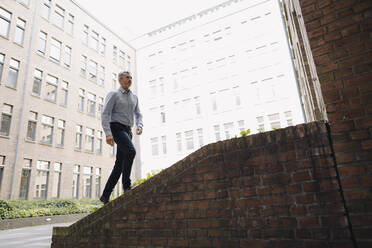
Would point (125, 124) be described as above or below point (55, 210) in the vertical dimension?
above

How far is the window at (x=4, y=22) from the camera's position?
17078 millimetres

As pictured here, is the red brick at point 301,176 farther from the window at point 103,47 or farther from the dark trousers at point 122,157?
the window at point 103,47

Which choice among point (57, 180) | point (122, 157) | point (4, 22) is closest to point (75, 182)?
point (57, 180)

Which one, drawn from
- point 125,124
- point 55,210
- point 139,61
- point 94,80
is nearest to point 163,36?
point 139,61

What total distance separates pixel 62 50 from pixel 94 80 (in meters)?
4.15

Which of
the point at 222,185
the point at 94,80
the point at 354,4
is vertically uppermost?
the point at 94,80

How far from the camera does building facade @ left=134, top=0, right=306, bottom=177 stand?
22109 millimetres

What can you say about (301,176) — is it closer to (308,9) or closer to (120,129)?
(308,9)

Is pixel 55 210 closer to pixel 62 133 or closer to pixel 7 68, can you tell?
pixel 62 133

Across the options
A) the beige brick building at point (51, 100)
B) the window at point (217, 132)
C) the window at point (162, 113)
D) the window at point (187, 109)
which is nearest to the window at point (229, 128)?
the window at point (217, 132)

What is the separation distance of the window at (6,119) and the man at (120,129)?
1590 centimetres

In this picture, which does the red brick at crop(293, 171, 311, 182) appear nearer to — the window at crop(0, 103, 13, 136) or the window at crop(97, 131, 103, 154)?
the window at crop(0, 103, 13, 136)

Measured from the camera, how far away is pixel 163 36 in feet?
99.0

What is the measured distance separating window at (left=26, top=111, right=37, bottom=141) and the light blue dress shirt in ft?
55.3
